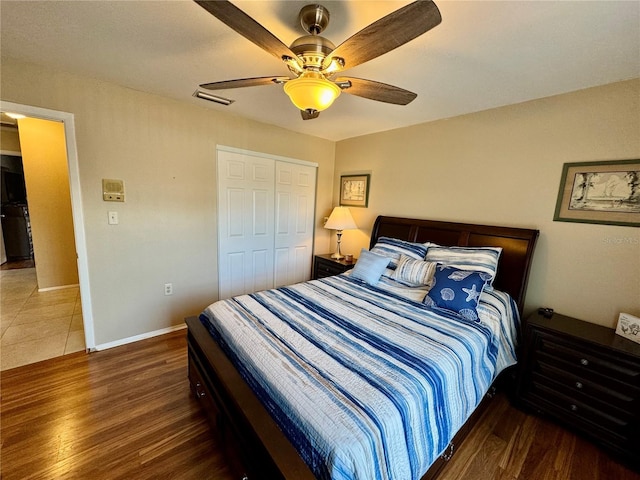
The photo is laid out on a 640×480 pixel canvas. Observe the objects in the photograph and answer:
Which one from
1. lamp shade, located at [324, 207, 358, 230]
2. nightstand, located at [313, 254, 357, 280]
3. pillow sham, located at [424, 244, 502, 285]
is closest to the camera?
pillow sham, located at [424, 244, 502, 285]

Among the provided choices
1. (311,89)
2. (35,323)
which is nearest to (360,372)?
(311,89)

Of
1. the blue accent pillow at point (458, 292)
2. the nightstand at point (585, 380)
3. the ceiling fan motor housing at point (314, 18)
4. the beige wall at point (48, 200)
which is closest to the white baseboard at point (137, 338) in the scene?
the beige wall at point (48, 200)

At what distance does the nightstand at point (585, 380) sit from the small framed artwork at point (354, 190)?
2.23m

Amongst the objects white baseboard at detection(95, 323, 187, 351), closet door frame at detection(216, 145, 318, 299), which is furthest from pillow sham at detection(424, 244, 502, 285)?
white baseboard at detection(95, 323, 187, 351)

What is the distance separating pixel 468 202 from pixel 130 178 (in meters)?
3.30

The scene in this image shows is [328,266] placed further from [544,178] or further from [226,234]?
[544,178]

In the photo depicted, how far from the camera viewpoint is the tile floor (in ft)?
7.64

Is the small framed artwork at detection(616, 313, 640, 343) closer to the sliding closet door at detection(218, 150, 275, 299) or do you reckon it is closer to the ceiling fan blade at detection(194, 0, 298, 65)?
the ceiling fan blade at detection(194, 0, 298, 65)

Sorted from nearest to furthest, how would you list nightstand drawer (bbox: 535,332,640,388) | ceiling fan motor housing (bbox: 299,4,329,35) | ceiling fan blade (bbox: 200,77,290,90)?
ceiling fan motor housing (bbox: 299,4,329,35) → ceiling fan blade (bbox: 200,77,290,90) → nightstand drawer (bbox: 535,332,640,388)

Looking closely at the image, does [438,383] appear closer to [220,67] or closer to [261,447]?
[261,447]

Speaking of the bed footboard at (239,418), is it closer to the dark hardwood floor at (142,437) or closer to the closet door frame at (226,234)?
the dark hardwood floor at (142,437)

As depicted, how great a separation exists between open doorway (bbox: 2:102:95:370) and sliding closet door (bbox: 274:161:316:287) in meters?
1.98

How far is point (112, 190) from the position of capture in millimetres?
2326

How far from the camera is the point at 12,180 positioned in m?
5.03
